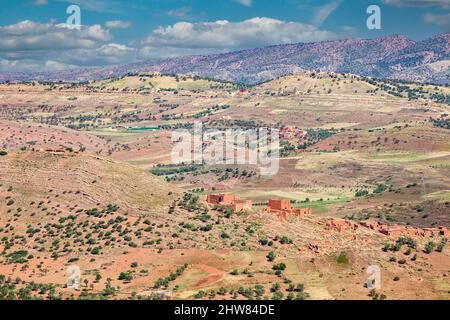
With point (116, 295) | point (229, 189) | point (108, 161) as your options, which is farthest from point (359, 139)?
point (116, 295)
